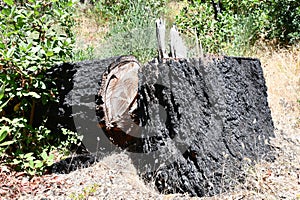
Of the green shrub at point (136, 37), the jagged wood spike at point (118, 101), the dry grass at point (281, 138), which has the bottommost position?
the dry grass at point (281, 138)

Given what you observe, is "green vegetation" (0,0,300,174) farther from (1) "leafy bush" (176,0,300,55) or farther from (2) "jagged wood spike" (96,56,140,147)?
(2) "jagged wood spike" (96,56,140,147)

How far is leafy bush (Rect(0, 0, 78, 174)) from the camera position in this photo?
7.92 ft

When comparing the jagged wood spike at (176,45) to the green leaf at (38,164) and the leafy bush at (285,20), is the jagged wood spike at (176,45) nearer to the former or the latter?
the green leaf at (38,164)

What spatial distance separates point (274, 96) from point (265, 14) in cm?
273

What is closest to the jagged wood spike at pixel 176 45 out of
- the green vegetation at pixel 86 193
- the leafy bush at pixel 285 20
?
the green vegetation at pixel 86 193

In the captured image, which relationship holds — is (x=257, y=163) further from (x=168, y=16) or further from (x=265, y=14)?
(x=168, y=16)

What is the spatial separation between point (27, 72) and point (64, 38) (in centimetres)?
41

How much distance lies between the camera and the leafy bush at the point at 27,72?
7.92 feet

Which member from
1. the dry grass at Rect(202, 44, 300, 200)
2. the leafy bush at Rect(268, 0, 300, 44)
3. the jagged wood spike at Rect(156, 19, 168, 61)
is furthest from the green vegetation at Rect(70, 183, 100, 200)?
the leafy bush at Rect(268, 0, 300, 44)

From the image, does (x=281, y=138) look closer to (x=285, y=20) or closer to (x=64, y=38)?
(x=64, y=38)

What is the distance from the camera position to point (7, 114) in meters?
2.75

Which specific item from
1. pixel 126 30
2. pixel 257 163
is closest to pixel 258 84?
pixel 257 163

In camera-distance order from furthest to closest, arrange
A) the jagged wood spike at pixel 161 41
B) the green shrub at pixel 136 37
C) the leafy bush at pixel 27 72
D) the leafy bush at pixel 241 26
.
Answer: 1. the leafy bush at pixel 241 26
2. the green shrub at pixel 136 37
3. the leafy bush at pixel 27 72
4. the jagged wood spike at pixel 161 41

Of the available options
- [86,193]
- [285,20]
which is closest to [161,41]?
[86,193]
